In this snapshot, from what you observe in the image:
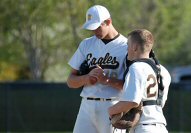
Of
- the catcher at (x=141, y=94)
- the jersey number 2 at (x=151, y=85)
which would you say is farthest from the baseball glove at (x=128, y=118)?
the jersey number 2 at (x=151, y=85)

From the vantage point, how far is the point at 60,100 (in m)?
17.9

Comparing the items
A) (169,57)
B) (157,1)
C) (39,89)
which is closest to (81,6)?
(39,89)

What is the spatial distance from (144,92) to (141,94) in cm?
8

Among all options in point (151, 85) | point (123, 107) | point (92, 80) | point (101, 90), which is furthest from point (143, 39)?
point (101, 90)

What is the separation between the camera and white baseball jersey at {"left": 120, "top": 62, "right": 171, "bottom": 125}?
5922mm

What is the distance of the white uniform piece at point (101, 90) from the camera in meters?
7.16

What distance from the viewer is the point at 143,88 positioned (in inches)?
235

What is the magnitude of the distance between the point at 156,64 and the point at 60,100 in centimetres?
1179

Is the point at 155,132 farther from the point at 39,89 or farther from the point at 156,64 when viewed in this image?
the point at 39,89

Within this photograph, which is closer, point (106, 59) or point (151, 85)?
point (151, 85)

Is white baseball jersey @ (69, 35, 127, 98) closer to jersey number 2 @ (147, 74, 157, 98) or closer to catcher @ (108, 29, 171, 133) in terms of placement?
catcher @ (108, 29, 171, 133)

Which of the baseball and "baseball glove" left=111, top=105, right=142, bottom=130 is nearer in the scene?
"baseball glove" left=111, top=105, right=142, bottom=130

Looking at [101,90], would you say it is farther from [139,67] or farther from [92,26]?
[139,67]

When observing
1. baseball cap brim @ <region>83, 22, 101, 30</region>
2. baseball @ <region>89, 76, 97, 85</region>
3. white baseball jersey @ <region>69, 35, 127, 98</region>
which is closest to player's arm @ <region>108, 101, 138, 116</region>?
baseball @ <region>89, 76, 97, 85</region>
